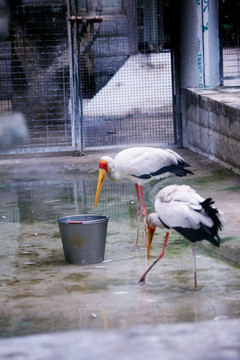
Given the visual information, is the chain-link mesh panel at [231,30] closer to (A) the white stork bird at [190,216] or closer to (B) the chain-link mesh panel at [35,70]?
(B) the chain-link mesh panel at [35,70]

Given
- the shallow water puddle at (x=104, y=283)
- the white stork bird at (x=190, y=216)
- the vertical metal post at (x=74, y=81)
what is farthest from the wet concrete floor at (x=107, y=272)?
the vertical metal post at (x=74, y=81)

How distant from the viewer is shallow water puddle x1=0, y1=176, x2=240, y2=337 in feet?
14.8

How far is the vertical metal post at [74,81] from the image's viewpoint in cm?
1101

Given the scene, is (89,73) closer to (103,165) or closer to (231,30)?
(231,30)

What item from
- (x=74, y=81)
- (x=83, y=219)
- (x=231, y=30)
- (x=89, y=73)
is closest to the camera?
(x=83, y=219)

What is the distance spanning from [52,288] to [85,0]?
10.5 meters

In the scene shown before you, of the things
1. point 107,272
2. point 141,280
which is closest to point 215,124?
point 107,272

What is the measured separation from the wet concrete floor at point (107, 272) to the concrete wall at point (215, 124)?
1.70ft

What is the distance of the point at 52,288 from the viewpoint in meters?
5.23

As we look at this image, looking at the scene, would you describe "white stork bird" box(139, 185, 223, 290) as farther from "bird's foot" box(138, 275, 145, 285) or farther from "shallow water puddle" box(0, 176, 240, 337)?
"shallow water puddle" box(0, 176, 240, 337)

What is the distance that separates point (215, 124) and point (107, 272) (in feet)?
16.3

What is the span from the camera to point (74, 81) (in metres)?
11.3

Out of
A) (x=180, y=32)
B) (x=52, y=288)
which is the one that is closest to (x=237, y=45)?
(x=180, y=32)

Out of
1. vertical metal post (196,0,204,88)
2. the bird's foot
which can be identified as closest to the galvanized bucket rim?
the bird's foot
